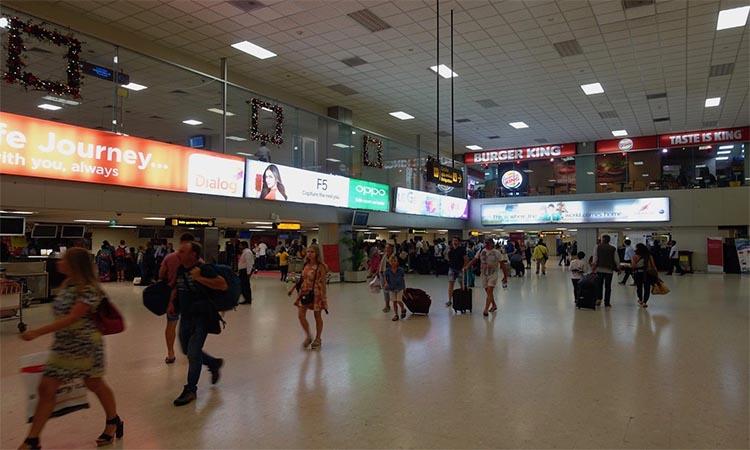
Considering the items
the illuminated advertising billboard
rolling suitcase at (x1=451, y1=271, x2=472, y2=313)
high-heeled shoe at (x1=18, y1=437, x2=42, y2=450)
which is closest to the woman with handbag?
high-heeled shoe at (x1=18, y1=437, x2=42, y2=450)

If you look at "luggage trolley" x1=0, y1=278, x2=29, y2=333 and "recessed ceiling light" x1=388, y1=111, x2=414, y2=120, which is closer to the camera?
"luggage trolley" x1=0, y1=278, x2=29, y2=333

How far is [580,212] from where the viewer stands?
76.6 ft

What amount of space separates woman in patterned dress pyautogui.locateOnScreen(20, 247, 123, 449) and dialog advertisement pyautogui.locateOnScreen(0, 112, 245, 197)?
5854 millimetres

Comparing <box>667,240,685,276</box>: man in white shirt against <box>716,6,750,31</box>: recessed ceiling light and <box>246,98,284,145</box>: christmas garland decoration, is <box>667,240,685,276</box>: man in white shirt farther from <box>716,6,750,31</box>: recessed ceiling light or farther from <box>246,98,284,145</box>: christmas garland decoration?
<box>246,98,284,145</box>: christmas garland decoration

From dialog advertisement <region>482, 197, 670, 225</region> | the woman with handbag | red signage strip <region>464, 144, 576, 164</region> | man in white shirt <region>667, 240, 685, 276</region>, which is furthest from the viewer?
red signage strip <region>464, 144, 576, 164</region>

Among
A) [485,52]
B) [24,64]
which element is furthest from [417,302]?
[24,64]

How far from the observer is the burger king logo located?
82.1ft

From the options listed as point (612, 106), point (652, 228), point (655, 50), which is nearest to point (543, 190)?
point (652, 228)

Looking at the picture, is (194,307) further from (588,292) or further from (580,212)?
(580,212)

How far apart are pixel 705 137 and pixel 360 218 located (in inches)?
612

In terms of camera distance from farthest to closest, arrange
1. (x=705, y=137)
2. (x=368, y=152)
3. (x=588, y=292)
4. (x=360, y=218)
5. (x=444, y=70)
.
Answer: (x=705, y=137) → (x=368, y=152) → (x=360, y=218) → (x=444, y=70) → (x=588, y=292)

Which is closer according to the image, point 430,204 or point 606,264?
point 606,264

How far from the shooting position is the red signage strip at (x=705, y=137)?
2055cm

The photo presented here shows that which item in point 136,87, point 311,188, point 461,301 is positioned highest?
point 136,87
